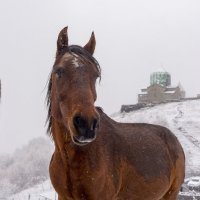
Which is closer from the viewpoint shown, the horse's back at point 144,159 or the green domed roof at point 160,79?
the horse's back at point 144,159

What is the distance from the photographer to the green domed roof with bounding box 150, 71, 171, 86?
83688 millimetres

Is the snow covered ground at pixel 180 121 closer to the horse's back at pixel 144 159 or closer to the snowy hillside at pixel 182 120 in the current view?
the snowy hillside at pixel 182 120

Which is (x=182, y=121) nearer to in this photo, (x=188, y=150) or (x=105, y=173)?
(x=188, y=150)

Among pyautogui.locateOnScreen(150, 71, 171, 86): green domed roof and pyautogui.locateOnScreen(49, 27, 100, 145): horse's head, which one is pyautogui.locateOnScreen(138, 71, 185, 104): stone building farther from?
pyautogui.locateOnScreen(49, 27, 100, 145): horse's head

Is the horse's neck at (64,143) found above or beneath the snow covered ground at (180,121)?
above

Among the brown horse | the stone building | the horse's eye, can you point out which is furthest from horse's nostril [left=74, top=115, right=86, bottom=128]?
the stone building

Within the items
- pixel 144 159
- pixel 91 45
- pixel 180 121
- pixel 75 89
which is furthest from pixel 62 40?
pixel 180 121

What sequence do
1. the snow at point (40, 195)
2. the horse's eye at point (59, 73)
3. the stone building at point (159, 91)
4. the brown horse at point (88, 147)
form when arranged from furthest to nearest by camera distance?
the stone building at point (159, 91), the snow at point (40, 195), the horse's eye at point (59, 73), the brown horse at point (88, 147)

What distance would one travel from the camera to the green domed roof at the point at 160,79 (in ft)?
275

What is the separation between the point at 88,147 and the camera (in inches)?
192

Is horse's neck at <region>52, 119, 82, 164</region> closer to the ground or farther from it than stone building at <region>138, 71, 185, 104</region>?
farther from it

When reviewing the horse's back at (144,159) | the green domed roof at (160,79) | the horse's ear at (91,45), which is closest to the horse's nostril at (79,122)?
the horse's back at (144,159)

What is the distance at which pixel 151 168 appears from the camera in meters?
6.00

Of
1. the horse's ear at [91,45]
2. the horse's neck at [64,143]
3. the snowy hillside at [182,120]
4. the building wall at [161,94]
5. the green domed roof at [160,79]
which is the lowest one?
the building wall at [161,94]
